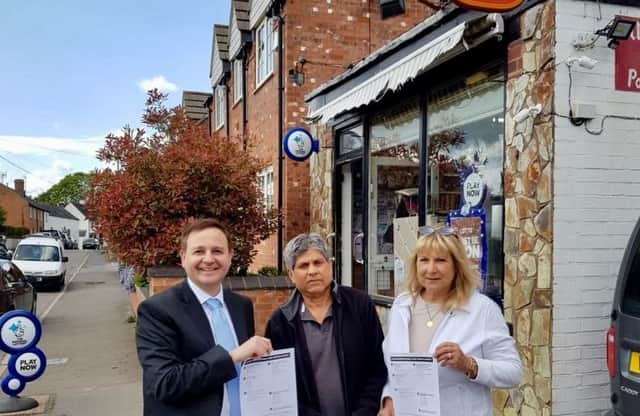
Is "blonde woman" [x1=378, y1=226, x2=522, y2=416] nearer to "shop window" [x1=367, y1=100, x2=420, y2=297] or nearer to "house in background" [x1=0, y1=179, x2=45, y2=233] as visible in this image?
"shop window" [x1=367, y1=100, x2=420, y2=297]

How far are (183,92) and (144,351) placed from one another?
73.9 ft

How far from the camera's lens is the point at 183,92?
23656 millimetres

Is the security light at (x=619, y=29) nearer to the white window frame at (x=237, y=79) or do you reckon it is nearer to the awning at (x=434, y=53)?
the awning at (x=434, y=53)

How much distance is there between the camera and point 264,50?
42.3 feet

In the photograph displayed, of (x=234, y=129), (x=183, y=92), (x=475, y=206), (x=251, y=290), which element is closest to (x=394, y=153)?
(x=475, y=206)

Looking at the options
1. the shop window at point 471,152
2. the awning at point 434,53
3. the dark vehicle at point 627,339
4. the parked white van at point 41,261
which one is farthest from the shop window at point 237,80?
the dark vehicle at point 627,339

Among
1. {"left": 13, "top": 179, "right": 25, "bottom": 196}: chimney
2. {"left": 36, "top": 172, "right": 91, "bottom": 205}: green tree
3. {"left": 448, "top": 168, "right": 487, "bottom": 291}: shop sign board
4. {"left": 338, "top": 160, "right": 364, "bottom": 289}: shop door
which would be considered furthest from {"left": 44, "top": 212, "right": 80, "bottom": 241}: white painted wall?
{"left": 448, "top": 168, "right": 487, "bottom": 291}: shop sign board

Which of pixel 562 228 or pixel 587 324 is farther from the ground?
pixel 562 228

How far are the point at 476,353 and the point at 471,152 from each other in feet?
10.7

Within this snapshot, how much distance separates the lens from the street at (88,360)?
249 inches

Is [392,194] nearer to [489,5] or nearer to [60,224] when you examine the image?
[489,5]

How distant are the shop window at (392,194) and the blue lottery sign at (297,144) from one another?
1.60 metres

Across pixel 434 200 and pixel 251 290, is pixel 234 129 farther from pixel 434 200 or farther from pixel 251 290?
pixel 434 200

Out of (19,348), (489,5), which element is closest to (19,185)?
(19,348)
